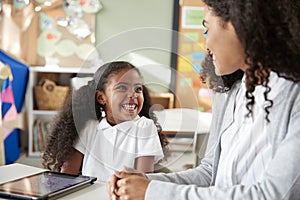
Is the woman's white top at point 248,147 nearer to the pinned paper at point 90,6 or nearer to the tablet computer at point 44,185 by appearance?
the tablet computer at point 44,185

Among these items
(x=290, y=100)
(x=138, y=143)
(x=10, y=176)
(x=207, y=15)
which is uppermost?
(x=207, y=15)

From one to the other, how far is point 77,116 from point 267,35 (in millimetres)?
502

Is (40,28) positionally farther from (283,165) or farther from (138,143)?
(283,165)

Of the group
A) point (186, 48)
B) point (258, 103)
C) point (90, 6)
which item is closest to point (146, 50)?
point (186, 48)

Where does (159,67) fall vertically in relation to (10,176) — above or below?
above

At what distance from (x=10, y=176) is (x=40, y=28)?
10.0 ft

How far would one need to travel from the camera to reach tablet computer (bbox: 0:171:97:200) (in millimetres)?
946

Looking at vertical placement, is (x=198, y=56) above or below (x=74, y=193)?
above

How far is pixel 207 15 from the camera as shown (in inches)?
32.9

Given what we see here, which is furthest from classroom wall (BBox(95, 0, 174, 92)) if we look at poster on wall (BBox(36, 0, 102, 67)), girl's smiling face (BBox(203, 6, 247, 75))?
poster on wall (BBox(36, 0, 102, 67))

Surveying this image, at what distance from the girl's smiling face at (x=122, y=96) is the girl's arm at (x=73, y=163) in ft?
0.61

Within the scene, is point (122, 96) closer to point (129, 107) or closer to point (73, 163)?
point (129, 107)

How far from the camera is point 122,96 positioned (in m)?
1.01

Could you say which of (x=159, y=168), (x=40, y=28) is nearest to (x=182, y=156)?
(x=159, y=168)
